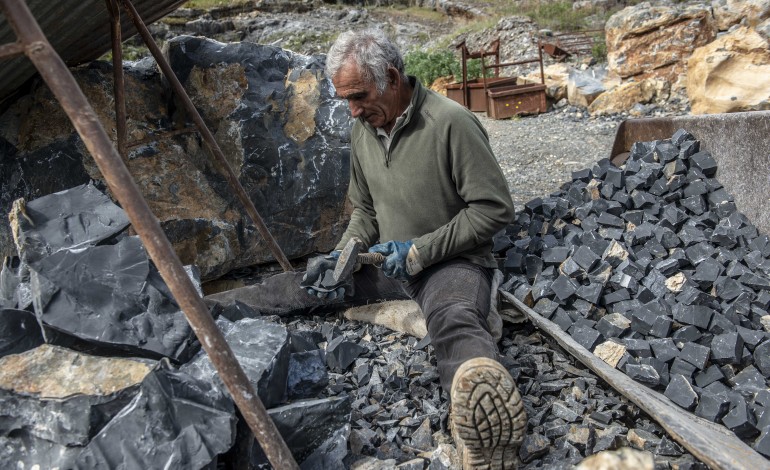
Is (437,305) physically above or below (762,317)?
above

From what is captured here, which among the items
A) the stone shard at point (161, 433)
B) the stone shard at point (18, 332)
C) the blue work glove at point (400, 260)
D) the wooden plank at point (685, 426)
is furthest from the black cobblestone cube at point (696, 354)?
the stone shard at point (18, 332)

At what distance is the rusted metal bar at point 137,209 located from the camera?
1514mm

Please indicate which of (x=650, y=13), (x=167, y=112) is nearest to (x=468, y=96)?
(x=650, y=13)

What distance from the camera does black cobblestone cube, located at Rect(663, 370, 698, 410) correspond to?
7.62 ft

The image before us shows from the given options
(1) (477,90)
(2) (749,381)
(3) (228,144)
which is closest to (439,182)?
(2) (749,381)

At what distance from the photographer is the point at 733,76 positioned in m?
6.18

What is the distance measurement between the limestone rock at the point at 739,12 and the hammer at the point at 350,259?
783 centimetres

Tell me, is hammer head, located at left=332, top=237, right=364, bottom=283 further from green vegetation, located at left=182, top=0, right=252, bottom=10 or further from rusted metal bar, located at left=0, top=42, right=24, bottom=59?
green vegetation, located at left=182, top=0, right=252, bottom=10

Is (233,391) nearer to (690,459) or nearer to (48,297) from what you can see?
(48,297)

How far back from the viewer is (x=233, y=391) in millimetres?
1667

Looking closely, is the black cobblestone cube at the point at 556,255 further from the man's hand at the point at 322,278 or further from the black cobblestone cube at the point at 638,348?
the man's hand at the point at 322,278

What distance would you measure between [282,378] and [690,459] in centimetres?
146

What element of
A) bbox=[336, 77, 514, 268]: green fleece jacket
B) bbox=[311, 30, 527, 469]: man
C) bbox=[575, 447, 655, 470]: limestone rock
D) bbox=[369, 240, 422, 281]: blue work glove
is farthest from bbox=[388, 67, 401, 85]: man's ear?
bbox=[575, 447, 655, 470]: limestone rock

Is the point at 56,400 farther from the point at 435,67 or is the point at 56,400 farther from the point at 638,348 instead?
the point at 435,67
